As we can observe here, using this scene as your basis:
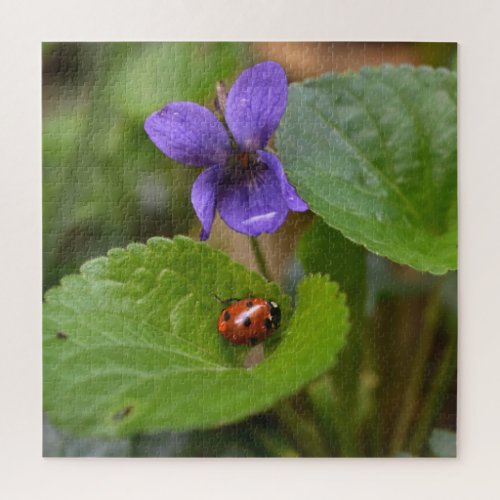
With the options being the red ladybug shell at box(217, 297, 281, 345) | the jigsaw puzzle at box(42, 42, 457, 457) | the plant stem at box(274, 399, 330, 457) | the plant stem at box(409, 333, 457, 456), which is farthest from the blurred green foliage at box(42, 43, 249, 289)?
the plant stem at box(409, 333, 457, 456)

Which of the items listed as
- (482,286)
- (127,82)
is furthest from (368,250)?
(127,82)

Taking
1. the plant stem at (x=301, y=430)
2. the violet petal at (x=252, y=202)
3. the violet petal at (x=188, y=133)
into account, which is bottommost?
the plant stem at (x=301, y=430)

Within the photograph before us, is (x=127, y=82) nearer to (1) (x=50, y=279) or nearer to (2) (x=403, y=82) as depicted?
(1) (x=50, y=279)

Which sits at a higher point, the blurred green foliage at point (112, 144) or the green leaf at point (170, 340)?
the blurred green foliage at point (112, 144)

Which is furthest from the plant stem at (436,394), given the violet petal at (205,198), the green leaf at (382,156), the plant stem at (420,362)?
the violet petal at (205,198)

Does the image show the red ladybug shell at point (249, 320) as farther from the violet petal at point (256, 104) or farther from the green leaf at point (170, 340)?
the violet petal at point (256, 104)
